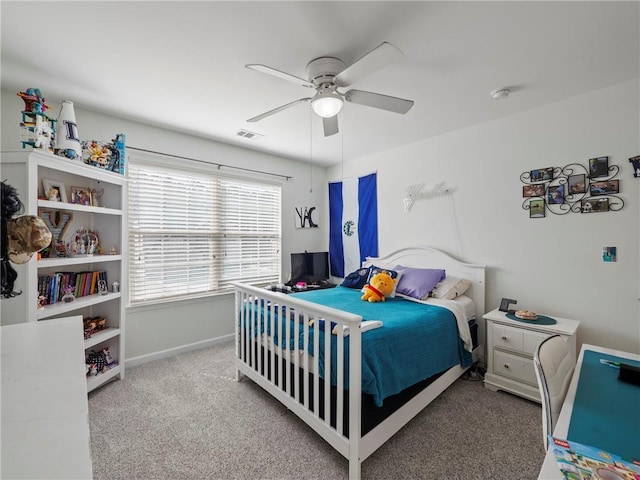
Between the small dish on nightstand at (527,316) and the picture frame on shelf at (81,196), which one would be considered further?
the picture frame on shelf at (81,196)

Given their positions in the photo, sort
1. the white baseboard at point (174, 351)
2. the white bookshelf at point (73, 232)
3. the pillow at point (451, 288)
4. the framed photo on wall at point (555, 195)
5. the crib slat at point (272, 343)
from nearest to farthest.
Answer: the white bookshelf at point (73, 232), the crib slat at point (272, 343), the framed photo on wall at point (555, 195), the pillow at point (451, 288), the white baseboard at point (174, 351)

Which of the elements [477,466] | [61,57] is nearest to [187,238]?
[61,57]

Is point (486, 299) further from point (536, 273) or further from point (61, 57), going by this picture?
point (61, 57)

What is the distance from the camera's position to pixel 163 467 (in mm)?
1612

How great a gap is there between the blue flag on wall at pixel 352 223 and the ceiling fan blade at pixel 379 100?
2.00 metres

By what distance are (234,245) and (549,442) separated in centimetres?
340

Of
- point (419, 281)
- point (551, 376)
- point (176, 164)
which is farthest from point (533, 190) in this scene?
point (176, 164)

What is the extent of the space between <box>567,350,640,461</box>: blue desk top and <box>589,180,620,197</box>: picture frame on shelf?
166 centimetres

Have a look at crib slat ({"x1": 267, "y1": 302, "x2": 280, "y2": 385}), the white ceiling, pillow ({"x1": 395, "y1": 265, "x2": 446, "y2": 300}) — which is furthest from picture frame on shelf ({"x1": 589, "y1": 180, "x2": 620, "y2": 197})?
crib slat ({"x1": 267, "y1": 302, "x2": 280, "y2": 385})

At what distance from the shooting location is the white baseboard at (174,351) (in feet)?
9.45

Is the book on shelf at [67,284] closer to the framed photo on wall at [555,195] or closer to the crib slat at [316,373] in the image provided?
the crib slat at [316,373]

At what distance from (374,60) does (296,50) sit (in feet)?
1.80

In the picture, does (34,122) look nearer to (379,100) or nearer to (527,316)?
(379,100)

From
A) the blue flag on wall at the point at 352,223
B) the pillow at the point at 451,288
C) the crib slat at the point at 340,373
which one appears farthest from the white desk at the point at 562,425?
the blue flag on wall at the point at 352,223
